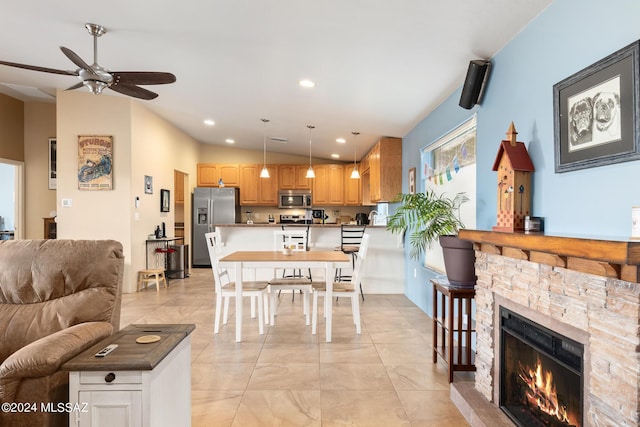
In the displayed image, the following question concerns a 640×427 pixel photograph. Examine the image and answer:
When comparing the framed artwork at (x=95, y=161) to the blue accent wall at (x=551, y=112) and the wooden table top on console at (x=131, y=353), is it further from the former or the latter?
the blue accent wall at (x=551, y=112)

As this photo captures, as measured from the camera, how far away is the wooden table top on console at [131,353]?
1297mm

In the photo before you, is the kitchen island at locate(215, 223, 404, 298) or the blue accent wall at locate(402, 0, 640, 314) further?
the kitchen island at locate(215, 223, 404, 298)

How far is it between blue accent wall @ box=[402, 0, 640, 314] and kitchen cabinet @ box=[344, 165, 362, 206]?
5.71 meters

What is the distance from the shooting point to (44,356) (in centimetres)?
141

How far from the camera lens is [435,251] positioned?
4.23m

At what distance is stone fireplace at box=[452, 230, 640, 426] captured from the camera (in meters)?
1.10

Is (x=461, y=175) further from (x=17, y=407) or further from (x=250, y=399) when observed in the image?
(x=17, y=407)

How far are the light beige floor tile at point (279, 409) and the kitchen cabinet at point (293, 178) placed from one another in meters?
6.52

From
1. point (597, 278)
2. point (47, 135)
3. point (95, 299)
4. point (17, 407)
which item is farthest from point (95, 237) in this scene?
point (597, 278)

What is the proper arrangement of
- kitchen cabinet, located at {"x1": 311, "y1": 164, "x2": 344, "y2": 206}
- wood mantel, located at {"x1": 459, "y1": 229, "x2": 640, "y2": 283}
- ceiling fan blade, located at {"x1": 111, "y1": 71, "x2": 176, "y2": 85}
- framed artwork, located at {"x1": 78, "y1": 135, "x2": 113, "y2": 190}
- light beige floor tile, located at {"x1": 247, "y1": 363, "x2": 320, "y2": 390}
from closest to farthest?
wood mantel, located at {"x1": 459, "y1": 229, "x2": 640, "y2": 283}, light beige floor tile, located at {"x1": 247, "y1": 363, "x2": 320, "y2": 390}, ceiling fan blade, located at {"x1": 111, "y1": 71, "x2": 176, "y2": 85}, framed artwork, located at {"x1": 78, "y1": 135, "x2": 113, "y2": 190}, kitchen cabinet, located at {"x1": 311, "y1": 164, "x2": 344, "y2": 206}

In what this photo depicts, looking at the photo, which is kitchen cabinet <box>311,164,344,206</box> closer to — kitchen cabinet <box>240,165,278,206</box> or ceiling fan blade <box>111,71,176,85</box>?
kitchen cabinet <box>240,165,278,206</box>

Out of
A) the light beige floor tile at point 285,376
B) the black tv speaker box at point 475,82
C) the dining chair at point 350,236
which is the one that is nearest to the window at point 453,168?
the black tv speaker box at point 475,82

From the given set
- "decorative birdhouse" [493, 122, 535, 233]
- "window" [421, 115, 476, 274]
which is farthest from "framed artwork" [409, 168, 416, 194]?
"decorative birdhouse" [493, 122, 535, 233]

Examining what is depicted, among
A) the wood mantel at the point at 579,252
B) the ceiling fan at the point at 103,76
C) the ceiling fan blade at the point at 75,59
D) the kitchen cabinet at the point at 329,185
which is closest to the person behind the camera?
the wood mantel at the point at 579,252
